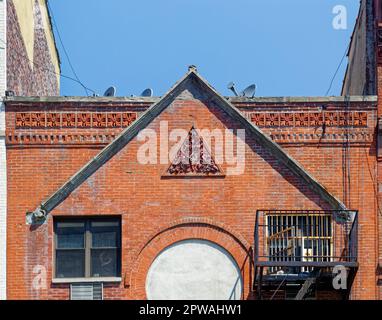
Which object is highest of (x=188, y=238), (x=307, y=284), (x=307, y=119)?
(x=307, y=119)

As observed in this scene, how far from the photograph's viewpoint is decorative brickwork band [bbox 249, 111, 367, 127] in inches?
1164

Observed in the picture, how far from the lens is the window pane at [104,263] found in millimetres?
28641

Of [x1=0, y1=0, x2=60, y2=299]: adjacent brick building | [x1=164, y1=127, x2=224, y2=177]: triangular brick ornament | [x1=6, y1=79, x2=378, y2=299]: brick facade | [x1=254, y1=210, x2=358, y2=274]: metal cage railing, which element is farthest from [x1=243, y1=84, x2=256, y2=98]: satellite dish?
[x1=0, y1=0, x2=60, y2=299]: adjacent brick building

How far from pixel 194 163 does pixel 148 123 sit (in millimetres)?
1505

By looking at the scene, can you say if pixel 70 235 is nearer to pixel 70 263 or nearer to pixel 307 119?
pixel 70 263

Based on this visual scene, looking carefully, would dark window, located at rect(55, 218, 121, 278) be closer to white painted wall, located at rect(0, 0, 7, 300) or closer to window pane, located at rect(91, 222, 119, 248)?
window pane, located at rect(91, 222, 119, 248)

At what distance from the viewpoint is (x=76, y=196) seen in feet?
94.6

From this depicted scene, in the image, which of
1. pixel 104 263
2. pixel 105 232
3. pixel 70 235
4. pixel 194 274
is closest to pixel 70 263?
pixel 70 235

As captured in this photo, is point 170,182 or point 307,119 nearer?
point 170,182

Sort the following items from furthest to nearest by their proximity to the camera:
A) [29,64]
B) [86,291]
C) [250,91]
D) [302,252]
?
[29,64], [250,91], [86,291], [302,252]

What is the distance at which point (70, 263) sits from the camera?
94.3 ft

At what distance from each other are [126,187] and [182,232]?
1.76 m

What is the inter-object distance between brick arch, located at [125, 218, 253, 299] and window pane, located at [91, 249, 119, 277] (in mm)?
553
